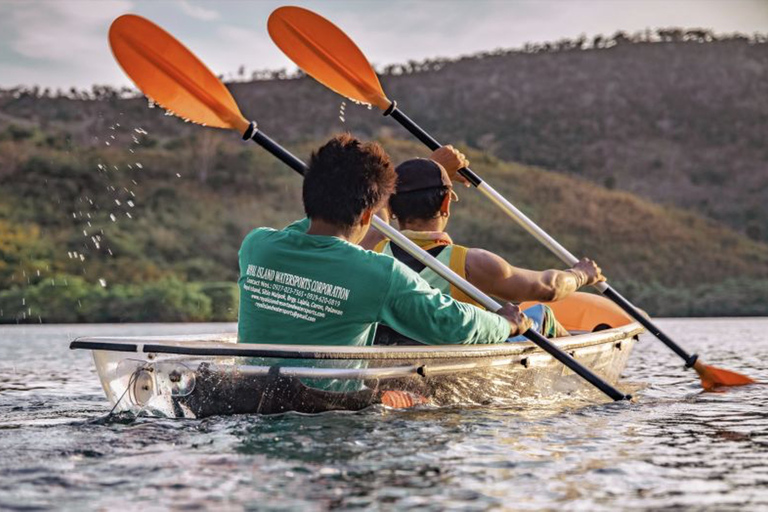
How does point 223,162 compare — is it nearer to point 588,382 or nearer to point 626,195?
point 626,195

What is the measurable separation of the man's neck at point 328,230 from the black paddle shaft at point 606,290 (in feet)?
8.51

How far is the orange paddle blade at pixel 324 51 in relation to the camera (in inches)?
298

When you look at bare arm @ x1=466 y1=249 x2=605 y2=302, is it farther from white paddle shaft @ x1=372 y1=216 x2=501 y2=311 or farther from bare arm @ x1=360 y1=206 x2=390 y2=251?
bare arm @ x1=360 y1=206 x2=390 y2=251

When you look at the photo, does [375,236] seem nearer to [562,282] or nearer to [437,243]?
[437,243]

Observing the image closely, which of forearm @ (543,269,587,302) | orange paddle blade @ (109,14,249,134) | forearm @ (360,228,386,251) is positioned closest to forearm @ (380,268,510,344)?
forearm @ (543,269,587,302)

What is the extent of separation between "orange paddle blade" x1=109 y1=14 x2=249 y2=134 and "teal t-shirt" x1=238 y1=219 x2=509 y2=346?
1381mm

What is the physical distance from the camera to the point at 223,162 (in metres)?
36.9

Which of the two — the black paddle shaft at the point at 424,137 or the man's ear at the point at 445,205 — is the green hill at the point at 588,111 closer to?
the black paddle shaft at the point at 424,137

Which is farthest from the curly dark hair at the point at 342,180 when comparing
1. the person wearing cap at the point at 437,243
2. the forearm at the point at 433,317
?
the person wearing cap at the point at 437,243

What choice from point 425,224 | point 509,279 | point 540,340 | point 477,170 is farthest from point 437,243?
point 477,170

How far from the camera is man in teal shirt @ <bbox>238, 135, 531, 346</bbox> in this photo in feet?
16.1

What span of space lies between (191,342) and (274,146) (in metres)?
1.45

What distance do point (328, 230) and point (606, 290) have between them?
3.78 m

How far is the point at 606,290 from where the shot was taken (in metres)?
8.16
